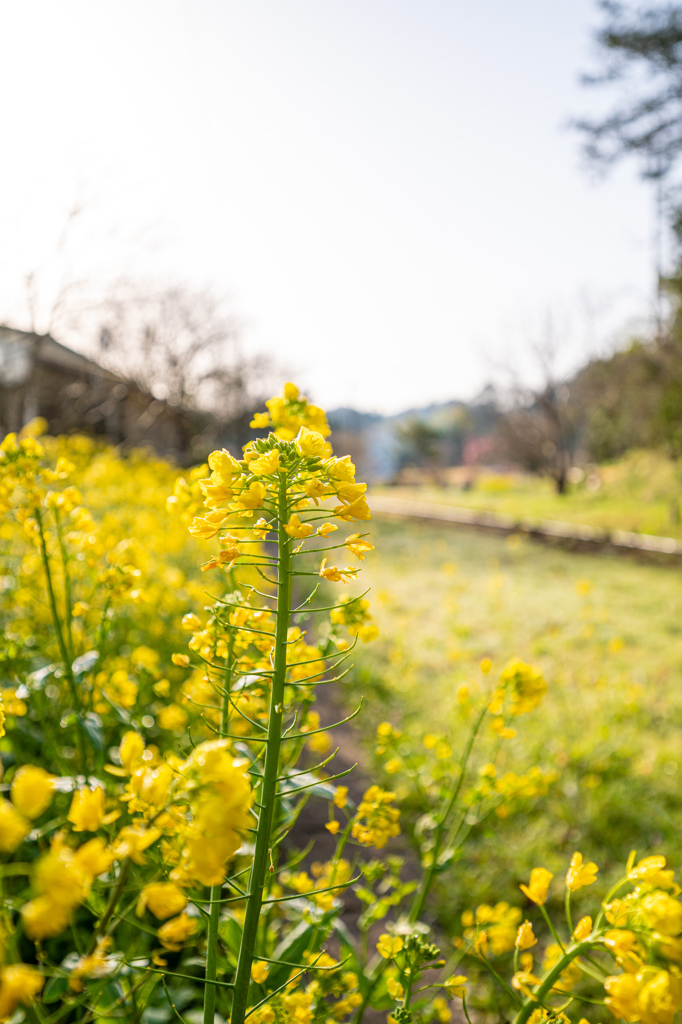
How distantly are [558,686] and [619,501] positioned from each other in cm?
950

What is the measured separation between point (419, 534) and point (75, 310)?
20.9ft

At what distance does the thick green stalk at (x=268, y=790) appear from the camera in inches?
29.6

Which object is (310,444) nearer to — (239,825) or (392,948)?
(239,825)

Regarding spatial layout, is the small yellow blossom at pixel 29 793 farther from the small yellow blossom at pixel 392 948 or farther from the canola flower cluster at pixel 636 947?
the small yellow blossom at pixel 392 948

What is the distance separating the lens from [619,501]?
11.9 m

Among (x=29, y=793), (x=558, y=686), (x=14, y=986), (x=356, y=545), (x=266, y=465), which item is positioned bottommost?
(x=558, y=686)

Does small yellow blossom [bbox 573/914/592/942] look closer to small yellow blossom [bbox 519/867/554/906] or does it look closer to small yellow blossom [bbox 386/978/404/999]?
small yellow blossom [bbox 519/867/554/906]

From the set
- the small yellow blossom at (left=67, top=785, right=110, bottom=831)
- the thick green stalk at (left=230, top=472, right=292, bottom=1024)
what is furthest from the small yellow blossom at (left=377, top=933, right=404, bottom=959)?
the small yellow blossom at (left=67, top=785, right=110, bottom=831)

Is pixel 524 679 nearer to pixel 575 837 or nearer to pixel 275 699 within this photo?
pixel 275 699

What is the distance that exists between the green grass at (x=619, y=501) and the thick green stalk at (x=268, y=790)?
390 inches

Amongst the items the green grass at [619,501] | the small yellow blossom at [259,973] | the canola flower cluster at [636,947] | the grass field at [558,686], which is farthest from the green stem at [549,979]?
the green grass at [619,501]

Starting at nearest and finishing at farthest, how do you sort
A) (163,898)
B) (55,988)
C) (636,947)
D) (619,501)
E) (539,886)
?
(163,898), (636,947), (539,886), (55,988), (619,501)

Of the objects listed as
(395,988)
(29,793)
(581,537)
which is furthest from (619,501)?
(29,793)

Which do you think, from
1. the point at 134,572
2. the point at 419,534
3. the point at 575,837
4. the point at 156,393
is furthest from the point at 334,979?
the point at 156,393
